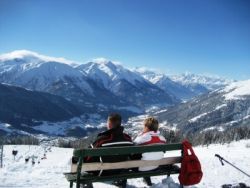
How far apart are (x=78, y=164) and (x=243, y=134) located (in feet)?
471

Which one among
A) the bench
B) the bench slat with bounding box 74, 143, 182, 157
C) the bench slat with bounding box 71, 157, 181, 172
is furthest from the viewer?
the bench slat with bounding box 71, 157, 181, 172

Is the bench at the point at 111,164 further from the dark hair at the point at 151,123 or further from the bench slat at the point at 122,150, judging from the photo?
the dark hair at the point at 151,123

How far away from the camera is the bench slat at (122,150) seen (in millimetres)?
10523

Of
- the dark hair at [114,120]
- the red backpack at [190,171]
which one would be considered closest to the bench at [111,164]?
the red backpack at [190,171]

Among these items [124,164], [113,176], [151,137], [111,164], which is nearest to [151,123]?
[151,137]

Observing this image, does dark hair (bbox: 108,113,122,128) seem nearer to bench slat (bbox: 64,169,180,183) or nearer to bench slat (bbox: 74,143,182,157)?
bench slat (bbox: 74,143,182,157)

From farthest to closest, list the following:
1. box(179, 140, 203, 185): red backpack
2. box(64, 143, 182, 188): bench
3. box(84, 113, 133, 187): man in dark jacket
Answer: box(179, 140, 203, 185): red backpack → box(84, 113, 133, 187): man in dark jacket → box(64, 143, 182, 188): bench

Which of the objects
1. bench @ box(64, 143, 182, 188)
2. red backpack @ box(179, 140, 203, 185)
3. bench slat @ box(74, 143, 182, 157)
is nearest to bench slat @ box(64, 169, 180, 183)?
bench @ box(64, 143, 182, 188)

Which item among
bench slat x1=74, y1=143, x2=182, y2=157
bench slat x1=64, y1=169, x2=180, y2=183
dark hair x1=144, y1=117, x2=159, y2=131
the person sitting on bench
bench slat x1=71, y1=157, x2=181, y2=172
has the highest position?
dark hair x1=144, y1=117, x2=159, y2=131

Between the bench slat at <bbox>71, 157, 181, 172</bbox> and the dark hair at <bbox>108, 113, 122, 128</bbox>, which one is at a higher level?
the dark hair at <bbox>108, 113, 122, 128</bbox>

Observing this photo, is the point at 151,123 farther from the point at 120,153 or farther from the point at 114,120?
the point at 120,153

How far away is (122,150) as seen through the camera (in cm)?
1121

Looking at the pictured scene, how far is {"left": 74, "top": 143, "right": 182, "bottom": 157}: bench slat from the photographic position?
1052cm

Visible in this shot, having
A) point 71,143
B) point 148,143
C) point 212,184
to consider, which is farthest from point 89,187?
point 71,143
